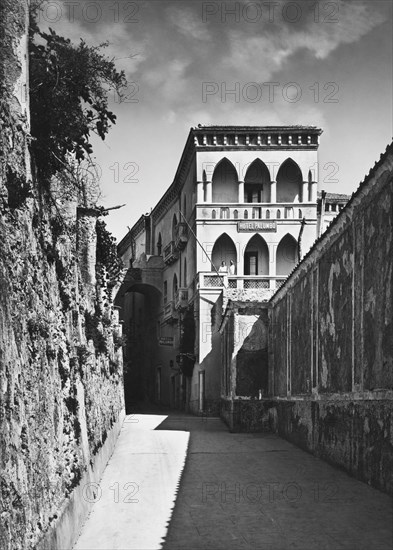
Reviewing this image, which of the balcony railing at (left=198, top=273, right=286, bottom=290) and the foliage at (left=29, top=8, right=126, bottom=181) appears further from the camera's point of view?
the balcony railing at (left=198, top=273, right=286, bottom=290)

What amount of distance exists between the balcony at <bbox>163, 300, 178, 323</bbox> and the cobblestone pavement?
26501 millimetres

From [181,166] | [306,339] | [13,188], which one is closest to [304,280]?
[306,339]

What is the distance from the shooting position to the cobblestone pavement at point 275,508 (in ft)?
33.0

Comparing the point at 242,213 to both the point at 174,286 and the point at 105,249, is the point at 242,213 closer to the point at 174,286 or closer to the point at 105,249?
the point at 174,286

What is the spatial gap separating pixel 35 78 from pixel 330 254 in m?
9.59

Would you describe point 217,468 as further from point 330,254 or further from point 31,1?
point 31,1

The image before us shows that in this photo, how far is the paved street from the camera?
10.0 m

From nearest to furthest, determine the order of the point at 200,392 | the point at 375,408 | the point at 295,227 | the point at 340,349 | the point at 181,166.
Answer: the point at 375,408, the point at 340,349, the point at 200,392, the point at 295,227, the point at 181,166

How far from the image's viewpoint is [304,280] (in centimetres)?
2047

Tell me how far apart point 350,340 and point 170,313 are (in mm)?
31335

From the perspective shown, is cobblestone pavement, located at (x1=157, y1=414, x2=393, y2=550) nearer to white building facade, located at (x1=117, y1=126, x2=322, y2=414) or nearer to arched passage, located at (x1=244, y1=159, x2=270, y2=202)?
white building facade, located at (x1=117, y1=126, x2=322, y2=414)

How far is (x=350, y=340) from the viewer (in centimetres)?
1485

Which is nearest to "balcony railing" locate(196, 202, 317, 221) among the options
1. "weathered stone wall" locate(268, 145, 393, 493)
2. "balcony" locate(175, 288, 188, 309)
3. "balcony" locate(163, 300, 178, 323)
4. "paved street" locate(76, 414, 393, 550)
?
"balcony" locate(175, 288, 188, 309)

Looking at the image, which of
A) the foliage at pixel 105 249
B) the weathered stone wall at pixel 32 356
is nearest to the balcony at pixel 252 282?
the foliage at pixel 105 249
